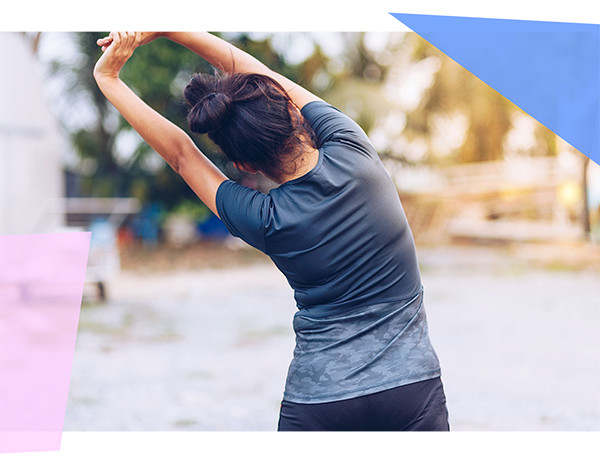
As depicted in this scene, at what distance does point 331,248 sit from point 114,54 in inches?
24.2

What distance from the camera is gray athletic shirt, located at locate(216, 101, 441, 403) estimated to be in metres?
1.09

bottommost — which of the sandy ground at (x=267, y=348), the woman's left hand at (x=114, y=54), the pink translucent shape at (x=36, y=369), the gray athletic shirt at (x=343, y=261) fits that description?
the sandy ground at (x=267, y=348)

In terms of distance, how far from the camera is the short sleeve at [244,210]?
3.59 feet

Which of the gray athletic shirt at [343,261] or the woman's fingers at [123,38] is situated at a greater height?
the woman's fingers at [123,38]

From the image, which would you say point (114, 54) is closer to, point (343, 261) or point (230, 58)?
point (230, 58)

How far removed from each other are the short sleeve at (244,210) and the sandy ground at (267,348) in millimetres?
2480

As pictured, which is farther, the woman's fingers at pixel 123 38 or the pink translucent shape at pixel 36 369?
the pink translucent shape at pixel 36 369

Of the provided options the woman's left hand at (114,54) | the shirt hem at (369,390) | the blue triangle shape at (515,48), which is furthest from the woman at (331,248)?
the blue triangle shape at (515,48)

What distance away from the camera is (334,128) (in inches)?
44.5

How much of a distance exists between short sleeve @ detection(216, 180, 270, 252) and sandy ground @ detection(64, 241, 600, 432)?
8.14ft

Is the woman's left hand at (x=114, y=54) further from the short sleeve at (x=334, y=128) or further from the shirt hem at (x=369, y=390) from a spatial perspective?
the shirt hem at (x=369, y=390)

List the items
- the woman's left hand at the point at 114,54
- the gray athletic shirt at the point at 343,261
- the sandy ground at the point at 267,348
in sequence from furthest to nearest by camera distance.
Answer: the sandy ground at the point at 267,348, the woman's left hand at the point at 114,54, the gray athletic shirt at the point at 343,261

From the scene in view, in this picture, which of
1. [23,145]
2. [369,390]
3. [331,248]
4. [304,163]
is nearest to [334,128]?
[304,163]
